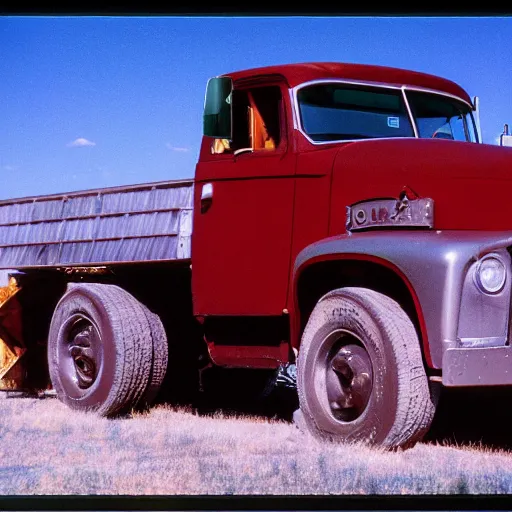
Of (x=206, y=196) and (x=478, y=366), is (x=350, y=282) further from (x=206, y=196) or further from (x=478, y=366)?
(x=206, y=196)

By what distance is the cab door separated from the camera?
6.51m

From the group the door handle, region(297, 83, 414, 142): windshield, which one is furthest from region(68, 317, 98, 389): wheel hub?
region(297, 83, 414, 142): windshield

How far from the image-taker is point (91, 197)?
8.29m

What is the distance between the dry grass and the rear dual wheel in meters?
0.66

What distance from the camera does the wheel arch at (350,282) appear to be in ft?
18.2

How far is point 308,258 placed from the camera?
609 cm

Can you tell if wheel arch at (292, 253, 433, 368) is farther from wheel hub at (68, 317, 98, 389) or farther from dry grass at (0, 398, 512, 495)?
wheel hub at (68, 317, 98, 389)

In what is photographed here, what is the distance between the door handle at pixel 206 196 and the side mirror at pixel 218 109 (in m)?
0.58

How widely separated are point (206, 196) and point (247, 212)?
414 millimetres

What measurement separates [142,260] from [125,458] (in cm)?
190

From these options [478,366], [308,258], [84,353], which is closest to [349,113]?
[308,258]

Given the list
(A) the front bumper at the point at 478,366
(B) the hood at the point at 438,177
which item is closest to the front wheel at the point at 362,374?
(A) the front bumper at the point at 478,366

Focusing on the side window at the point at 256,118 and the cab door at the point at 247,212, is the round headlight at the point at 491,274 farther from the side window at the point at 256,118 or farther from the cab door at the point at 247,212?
the side window at the point at 256,118

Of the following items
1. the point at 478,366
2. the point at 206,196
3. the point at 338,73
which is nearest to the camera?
the point at 478,366
